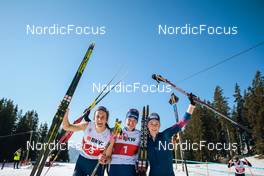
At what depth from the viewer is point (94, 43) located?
458cm

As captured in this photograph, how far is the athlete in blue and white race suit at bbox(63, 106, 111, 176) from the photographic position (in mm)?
4922

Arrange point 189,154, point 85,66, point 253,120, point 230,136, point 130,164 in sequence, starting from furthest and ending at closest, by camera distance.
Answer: point 189,154 < point 230,136 < point 253,120 < point 130,164 < point 85,66

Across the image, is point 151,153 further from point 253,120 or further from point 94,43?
point 253,120

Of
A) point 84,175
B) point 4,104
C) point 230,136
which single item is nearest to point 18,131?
point 4,104

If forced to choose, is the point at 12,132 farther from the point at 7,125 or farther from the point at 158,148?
the point at 158,148

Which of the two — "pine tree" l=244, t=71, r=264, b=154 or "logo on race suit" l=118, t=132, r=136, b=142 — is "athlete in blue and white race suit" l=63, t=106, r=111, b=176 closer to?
"logo on race suit" l=118, t=132, r=136, b=142

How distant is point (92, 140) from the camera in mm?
5109

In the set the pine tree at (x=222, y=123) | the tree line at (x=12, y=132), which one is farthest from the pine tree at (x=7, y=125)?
the pine tree at (x=222, y=123)

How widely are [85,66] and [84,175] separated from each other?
2.34 metres

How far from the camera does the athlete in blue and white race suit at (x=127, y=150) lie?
4.69 metres

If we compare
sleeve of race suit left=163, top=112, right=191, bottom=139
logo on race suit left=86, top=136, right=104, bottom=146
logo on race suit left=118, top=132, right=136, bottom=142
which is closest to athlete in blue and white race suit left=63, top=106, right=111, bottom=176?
logo on race suit left=86, top=136, right=104, bottom=146

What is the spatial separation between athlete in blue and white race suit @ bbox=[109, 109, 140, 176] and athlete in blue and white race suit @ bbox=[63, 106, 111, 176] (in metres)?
0.35

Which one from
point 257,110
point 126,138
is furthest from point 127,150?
point 257,110

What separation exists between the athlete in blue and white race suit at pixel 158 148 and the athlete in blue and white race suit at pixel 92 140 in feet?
3.18
